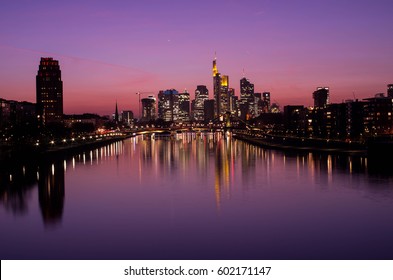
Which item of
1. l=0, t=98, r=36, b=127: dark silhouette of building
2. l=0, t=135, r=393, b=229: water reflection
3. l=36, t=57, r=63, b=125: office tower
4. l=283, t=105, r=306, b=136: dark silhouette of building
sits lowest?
l=0, t=135, r=393, b=229: water reflection

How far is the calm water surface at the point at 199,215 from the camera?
1469 cm

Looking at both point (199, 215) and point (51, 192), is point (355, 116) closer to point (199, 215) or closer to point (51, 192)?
point (51, 192)

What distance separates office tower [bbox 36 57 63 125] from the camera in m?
164

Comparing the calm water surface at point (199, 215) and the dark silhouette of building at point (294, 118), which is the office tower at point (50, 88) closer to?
the dark silhouette of building at point (294, 118)

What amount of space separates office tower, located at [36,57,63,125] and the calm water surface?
133m

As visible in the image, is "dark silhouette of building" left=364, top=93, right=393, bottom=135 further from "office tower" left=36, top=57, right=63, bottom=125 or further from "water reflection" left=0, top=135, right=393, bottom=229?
"office tower" left=36, top=57, right=63, bottom=125

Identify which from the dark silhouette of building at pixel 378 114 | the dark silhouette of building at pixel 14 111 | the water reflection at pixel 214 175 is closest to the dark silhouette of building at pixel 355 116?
the dark silhouette of building at pixel 378 114

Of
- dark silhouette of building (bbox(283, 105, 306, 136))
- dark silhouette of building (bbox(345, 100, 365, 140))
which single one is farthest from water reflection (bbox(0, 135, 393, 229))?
dark silhouette of building (bbox(283, 105, 306, 136))

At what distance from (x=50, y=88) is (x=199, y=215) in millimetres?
154105

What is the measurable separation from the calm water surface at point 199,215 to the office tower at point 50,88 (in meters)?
133
